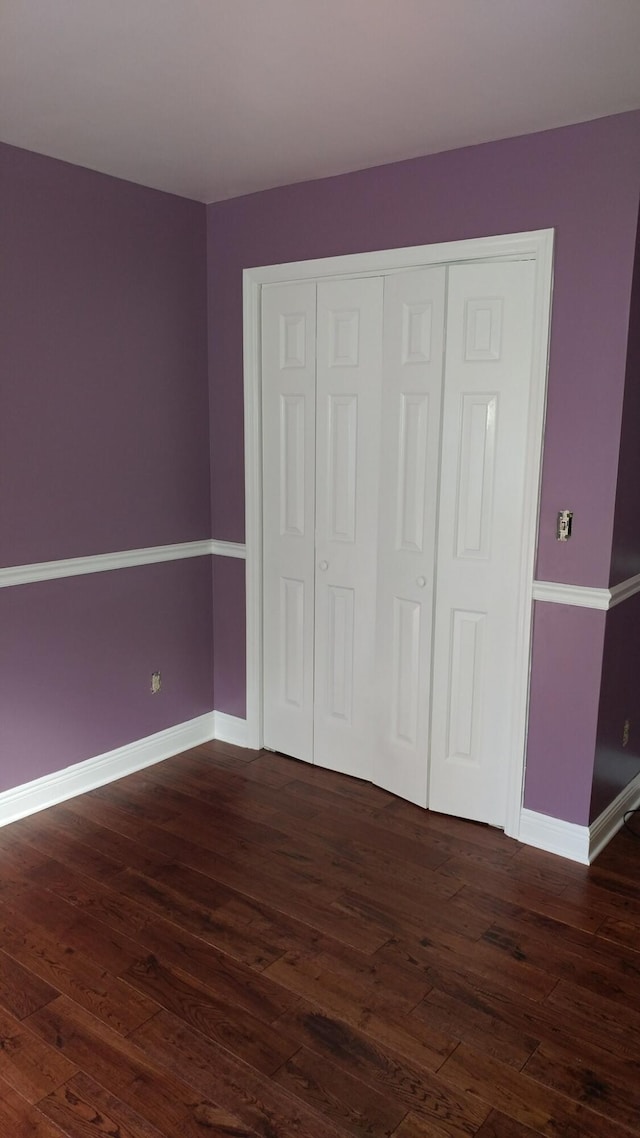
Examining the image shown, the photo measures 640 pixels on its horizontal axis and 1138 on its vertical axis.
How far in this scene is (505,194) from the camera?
9.11 feet

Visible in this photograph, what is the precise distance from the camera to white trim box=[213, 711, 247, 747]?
3.88m

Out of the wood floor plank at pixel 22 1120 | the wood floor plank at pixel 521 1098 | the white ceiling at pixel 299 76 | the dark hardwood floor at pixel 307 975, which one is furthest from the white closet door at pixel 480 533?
the wood floor plank at pixel 22 1120

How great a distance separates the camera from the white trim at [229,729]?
388 centimetres

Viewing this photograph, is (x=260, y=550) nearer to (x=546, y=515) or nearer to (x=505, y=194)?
(x=546, y=515)

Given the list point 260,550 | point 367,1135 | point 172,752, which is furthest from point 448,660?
point 367,1135

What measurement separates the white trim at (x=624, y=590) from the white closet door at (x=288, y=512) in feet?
4.18

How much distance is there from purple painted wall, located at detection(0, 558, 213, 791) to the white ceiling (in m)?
1.61

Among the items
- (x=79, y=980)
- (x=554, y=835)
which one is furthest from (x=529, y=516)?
(x=79, y=980)

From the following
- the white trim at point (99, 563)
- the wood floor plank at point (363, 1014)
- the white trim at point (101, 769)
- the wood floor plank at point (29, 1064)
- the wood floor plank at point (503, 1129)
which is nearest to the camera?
the wood floor plank at point (503, 1129)

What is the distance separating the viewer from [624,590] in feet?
9.45

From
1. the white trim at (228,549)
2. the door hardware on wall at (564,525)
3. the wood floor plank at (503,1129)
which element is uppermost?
the door hardware on wall at (564,525)

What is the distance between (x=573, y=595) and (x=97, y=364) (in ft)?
6.55

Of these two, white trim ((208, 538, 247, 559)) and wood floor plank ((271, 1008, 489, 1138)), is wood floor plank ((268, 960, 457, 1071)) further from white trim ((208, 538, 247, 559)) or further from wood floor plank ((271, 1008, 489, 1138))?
white trim ((208, 538, 247, 559))

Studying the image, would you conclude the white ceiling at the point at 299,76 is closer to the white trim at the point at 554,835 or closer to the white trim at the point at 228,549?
the white trim at the point at 228,549
